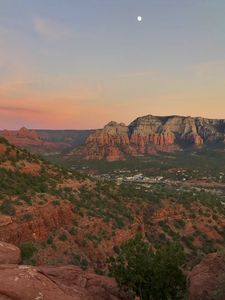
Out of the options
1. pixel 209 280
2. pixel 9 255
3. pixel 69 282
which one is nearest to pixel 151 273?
pixel 209 280

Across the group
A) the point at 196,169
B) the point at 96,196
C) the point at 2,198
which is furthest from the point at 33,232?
the point at 196,169

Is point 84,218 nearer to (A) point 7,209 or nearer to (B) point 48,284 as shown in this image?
(A) point 7,209

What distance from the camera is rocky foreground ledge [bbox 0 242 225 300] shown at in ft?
50.5

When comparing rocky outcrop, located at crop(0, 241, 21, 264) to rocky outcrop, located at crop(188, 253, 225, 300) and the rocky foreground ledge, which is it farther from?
rocky outcrop, located at crop(188, 253, 225, 300)

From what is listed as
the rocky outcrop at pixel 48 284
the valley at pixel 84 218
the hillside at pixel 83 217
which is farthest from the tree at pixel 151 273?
the hillside at pixel 83 217

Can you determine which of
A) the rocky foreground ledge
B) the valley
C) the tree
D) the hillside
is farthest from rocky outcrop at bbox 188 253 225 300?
the hillside

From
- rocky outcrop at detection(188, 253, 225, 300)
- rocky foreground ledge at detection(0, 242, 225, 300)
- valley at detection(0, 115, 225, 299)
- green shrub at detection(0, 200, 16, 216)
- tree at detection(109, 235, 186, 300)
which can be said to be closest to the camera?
rocky foreground ledge at detection(0, 242, 225, 300)

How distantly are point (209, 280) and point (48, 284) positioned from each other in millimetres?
8751

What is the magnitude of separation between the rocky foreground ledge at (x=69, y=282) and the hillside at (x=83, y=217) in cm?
764

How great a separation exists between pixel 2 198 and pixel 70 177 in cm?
1743

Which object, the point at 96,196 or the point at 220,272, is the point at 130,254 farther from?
the point at 96,196

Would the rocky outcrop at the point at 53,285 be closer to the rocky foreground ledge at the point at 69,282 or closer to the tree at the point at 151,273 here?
the rocky foreground ledge at the point at 69,282

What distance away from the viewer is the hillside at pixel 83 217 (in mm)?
34781

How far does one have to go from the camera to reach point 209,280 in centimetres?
1978
